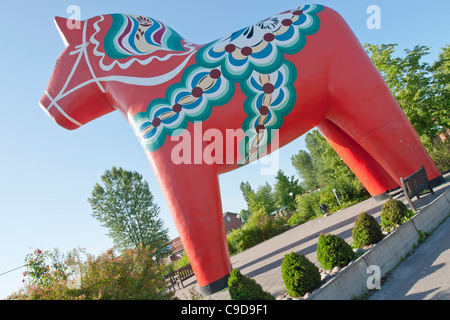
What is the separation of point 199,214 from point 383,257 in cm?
402

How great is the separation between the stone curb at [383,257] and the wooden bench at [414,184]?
1.90 feet

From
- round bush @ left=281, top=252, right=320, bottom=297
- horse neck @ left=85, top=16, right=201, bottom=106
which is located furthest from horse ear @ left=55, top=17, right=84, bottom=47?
round bush @ left=281, top=252, right=320, bottom=297

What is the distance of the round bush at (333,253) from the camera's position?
540cm

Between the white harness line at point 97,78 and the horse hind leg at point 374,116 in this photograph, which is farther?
Result: the horse hind leg at point 374,116

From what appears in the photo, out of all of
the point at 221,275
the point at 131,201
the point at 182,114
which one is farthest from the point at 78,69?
the point at 131,201

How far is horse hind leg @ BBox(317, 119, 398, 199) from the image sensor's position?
10.5 meters

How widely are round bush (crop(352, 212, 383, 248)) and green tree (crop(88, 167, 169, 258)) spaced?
83.6 feet

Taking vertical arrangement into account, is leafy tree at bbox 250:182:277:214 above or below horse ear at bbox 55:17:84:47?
below

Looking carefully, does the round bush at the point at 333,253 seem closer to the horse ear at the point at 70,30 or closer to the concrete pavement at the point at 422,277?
the concrete pavement at the point at 422,277

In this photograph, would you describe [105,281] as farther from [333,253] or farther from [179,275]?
[179,275]

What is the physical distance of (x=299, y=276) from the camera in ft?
15.2

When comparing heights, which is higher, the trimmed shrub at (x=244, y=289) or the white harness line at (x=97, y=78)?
the white harness line at (x=97, y=78)

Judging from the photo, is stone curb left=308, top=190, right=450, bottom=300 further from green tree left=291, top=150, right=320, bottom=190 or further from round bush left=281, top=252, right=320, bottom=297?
green tree left=291, top=150, right=320, bottom=190

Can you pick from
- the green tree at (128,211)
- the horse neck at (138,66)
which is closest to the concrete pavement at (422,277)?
the horse neck at (138,66)
